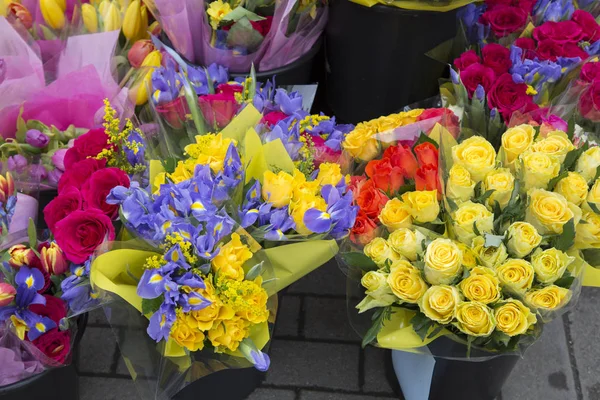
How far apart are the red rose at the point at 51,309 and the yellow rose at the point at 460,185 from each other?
3.26ft

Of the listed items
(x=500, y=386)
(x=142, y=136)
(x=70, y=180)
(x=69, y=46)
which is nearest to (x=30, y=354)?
(x=70, y=180)

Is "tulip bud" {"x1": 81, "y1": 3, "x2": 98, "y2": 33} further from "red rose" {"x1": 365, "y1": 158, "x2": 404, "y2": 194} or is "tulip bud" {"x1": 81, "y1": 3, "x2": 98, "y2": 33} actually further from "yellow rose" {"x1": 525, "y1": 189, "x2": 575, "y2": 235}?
"yellow rose" {"x1": 525, "y1": 189, "x2": 575, "y2": 235}

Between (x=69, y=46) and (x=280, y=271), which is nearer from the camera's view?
(x=280, y=271)

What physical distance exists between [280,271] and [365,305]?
0.23 meters

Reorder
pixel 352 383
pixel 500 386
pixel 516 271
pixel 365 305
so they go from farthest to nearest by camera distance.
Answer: pixel 352 383
pixel 500 386
pixel 365 305
pixel 516 271

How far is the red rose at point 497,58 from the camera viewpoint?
204 centimetres

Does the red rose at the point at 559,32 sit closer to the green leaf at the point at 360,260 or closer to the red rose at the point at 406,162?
the red rose at the point at 406,162

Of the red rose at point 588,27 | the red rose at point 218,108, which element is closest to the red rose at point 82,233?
the red rose at point 218,108

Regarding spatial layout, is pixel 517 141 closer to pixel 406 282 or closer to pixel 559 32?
pixel 406 282

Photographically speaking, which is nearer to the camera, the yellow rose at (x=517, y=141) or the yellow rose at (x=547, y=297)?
the yellow rose at (x=547, y=297)

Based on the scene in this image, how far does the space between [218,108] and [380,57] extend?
83cm

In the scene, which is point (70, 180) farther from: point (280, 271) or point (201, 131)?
point (280, 271)

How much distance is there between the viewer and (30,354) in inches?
64.6

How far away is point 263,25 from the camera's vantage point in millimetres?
2219
